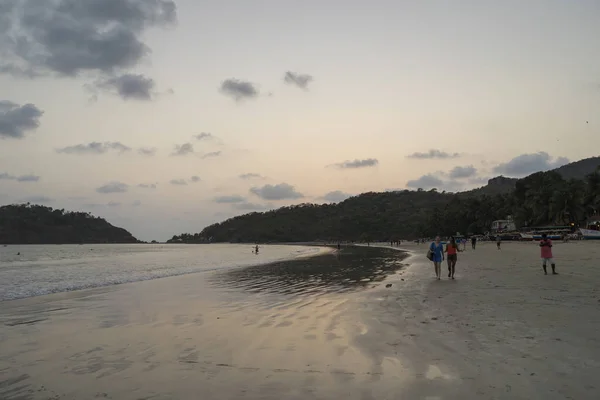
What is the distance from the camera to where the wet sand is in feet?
19.1

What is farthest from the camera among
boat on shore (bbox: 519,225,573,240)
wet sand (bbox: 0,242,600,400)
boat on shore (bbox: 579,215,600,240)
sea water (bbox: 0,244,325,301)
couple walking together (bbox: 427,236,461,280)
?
boat on shore (bbox: 519,225,573,240)

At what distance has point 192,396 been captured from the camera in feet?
18.8

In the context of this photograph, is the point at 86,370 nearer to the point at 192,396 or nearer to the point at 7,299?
the point at 192,396

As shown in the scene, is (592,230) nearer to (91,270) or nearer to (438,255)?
(438,255)

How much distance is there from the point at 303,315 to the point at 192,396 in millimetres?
6360

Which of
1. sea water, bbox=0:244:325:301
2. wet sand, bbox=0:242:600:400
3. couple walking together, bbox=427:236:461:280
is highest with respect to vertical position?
couple walking together, bbox=427:236:461:280

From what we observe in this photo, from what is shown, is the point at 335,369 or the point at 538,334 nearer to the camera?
the point at 335,369

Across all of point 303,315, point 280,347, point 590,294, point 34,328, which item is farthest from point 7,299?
point 590,294

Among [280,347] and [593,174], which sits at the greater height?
[593,174]

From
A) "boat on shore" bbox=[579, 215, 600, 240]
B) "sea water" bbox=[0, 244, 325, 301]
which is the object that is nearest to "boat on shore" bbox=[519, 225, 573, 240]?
"boat on shore" bbox=[579, 215, 600, 240]

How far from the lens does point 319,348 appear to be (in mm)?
8102

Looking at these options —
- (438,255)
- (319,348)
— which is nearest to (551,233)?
(438,255)

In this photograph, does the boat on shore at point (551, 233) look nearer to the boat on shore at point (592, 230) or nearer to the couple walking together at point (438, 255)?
the boat on shore at point (592, 230)

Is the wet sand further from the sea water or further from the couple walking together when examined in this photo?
the sea water
